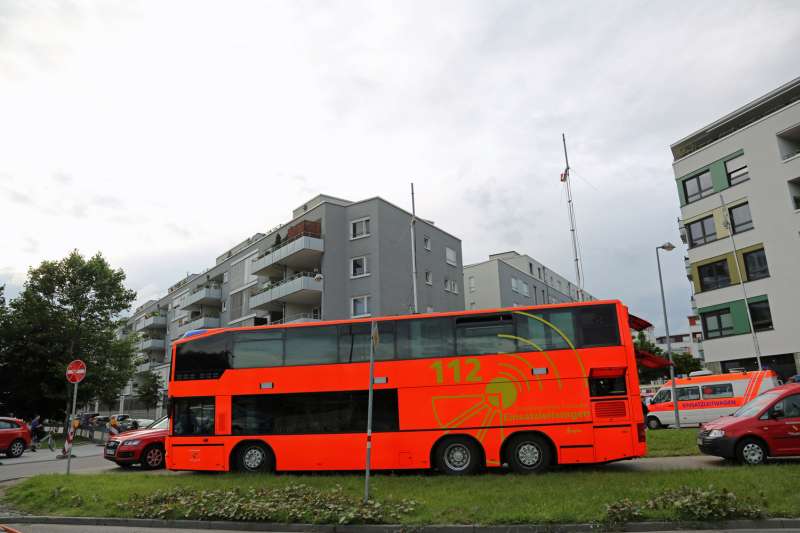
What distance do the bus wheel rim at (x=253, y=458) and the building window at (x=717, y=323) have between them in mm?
31339

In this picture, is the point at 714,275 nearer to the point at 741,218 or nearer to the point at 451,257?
the point at 741,218

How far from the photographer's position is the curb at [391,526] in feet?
25.5

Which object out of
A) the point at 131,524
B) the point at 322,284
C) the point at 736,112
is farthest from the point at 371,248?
the point at 131,524

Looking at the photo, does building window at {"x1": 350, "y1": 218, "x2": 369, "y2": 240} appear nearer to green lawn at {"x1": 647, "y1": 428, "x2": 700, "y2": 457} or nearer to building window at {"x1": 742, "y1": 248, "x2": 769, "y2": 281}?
building window at {"x1": 742, "y1": 248, "x2": 769, "y2": 281}

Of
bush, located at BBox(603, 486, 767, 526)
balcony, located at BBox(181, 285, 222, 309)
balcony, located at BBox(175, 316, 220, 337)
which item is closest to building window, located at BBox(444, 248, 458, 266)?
balcony, located at BBox(175, 316, 220, 337)

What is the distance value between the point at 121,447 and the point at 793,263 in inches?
1344

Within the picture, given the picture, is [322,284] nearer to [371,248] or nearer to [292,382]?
[371,248]

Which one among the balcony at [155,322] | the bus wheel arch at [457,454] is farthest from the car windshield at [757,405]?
the balcony at [155,322]

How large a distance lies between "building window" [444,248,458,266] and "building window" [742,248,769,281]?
2006cm

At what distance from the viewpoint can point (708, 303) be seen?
36656 millimetres

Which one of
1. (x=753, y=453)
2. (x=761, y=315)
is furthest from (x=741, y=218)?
(x=753, y=453)

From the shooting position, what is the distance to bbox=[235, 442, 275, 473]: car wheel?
1404 centimetres

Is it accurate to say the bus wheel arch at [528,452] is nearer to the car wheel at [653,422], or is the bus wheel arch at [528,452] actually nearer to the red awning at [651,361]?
the red awning at [651,361]

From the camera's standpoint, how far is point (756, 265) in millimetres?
34031
